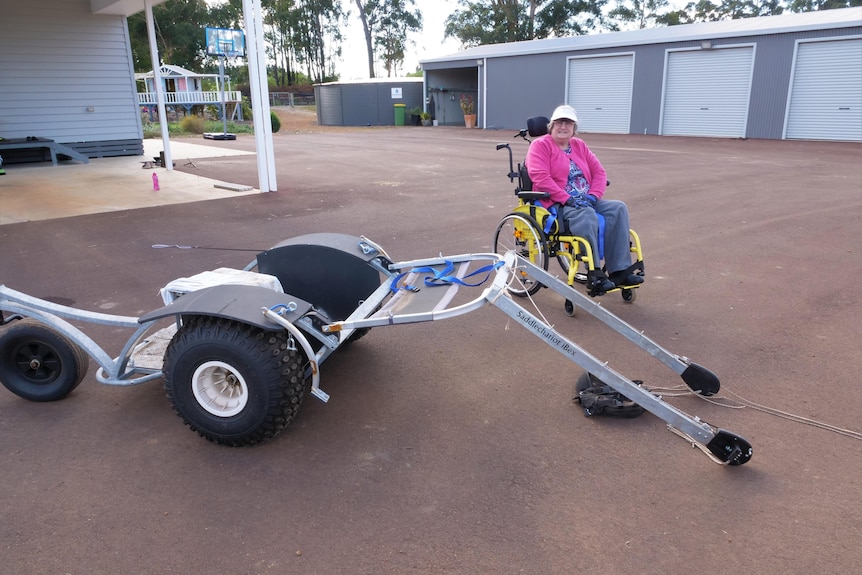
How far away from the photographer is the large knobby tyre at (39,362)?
335cm

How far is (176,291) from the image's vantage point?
3.28 meters

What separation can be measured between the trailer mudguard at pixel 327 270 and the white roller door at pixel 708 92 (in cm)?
2153

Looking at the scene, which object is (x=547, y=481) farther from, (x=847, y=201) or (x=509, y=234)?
(x=847, y=201)

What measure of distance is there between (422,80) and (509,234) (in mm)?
28759

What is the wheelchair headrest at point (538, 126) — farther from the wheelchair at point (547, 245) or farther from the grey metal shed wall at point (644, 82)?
the grey metal shed wall at point (644, 82)

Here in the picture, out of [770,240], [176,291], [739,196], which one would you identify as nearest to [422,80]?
[739,196]

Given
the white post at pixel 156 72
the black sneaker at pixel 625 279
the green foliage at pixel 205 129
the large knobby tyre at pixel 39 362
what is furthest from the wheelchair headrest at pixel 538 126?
the green foliage at pixel 205 129

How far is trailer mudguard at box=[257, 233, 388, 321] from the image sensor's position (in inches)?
145

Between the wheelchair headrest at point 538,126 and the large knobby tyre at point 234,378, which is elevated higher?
the wheelchair headrest at point 538,126

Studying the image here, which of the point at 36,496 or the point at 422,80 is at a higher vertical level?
the point at 422,80

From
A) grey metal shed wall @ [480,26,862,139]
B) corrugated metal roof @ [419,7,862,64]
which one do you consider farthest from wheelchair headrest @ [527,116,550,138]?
grey metal shed wall @ [480,26,862,139]

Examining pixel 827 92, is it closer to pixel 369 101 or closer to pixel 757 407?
pixel 757 407

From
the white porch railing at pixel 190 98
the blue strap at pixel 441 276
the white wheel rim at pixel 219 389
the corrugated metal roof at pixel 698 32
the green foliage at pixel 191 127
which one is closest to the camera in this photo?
the white wheel rim at pixel 219 389

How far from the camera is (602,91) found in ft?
82.4
